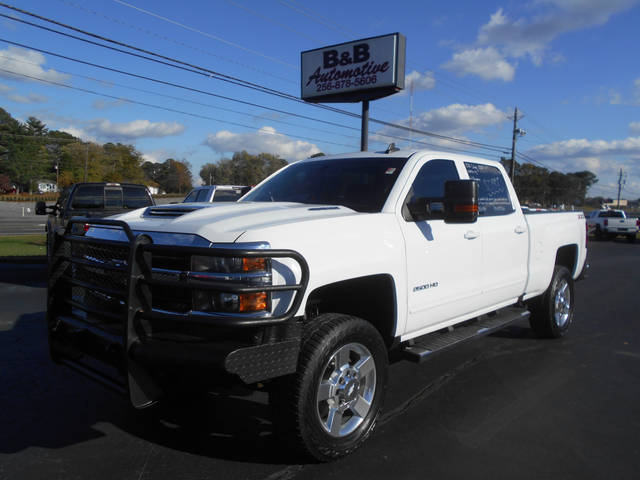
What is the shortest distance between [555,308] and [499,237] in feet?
5.84

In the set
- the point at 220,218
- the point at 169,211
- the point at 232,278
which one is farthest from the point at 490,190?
the point at 232,278

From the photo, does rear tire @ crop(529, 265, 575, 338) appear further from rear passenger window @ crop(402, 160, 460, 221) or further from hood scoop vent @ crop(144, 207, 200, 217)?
hood scoop vent @ crop(144, 207, 200, 217)

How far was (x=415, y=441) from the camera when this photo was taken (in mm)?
3359

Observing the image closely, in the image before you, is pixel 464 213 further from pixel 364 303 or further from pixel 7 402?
pixel 7 402

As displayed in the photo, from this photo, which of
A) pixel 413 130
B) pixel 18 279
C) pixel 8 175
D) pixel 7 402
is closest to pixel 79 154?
pixel 8 175

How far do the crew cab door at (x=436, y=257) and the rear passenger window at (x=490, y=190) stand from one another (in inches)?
15.0

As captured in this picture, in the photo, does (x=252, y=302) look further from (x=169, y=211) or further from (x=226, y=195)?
(x=226, y=195)

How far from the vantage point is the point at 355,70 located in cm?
2186

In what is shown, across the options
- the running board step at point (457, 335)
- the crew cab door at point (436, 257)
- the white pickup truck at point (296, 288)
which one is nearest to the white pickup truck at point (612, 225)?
the running board step at point (457, 335)

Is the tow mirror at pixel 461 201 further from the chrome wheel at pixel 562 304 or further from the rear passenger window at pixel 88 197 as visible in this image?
the rear passenger window at pixel 88 197

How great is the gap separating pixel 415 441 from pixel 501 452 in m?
0.54

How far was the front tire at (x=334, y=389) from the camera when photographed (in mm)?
2803

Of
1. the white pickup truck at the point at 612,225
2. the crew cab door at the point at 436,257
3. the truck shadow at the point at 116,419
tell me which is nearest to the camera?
the truck shadow at the point at 116,419

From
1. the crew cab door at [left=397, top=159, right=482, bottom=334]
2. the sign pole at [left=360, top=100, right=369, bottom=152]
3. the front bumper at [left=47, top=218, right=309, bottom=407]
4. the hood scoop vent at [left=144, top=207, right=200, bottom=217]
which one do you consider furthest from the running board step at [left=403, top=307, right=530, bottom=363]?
the sign pole at [left=360, top=100, right=369, bottom=152]
